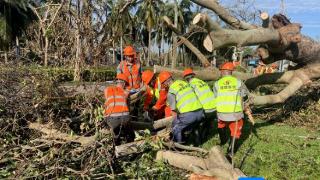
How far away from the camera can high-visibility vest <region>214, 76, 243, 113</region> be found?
8.23 metres

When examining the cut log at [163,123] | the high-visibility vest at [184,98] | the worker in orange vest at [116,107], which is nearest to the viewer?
the worker in orange vest at [116,107]

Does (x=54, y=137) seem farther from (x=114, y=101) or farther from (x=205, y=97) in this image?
(x=205, y=97)

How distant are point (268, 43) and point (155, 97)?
2.43 m

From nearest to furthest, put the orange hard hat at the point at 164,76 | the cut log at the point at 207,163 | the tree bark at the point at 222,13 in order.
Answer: the cut log at the point at 207,163
the orange hard hat at the point at 164,76
the tree bark at the point at 222,13

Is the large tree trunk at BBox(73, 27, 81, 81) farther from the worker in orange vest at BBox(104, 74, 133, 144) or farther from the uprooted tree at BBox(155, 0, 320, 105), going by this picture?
the worker in orange vest at BBox(104, 74, 133, 144)

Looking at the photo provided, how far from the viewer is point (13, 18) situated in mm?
43719

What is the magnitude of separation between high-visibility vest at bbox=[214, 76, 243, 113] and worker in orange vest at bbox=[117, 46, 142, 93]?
184 centimetres

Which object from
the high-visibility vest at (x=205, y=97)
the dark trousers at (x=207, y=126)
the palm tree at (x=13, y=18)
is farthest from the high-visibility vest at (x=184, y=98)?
the palm tree at (x=13, y=18)

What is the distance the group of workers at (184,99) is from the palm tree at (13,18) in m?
33.0

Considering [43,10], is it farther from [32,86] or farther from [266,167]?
[266,167]

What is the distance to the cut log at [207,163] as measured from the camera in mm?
6793

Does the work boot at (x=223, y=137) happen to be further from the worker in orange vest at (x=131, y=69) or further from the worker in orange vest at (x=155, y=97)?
the worker in orange vest at (x=131, y=69)

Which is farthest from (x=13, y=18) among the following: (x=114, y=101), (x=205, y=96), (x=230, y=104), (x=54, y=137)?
(x=54, y=137)

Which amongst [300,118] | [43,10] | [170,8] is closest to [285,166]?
[300,118]
